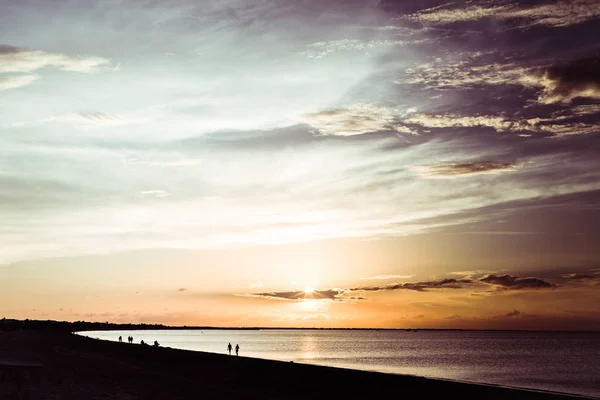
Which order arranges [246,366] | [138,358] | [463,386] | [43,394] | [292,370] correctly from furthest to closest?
[138,358], [246,366], [292,370], [463,386], [43,394]

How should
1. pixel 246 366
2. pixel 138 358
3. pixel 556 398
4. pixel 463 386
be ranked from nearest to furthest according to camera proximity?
pixel 556 398 → pixel 463 386 → pixel 246 366 → pixel 138 358

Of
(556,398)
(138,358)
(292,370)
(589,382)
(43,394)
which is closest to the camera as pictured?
(43,394)

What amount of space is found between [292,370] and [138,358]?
2640cm

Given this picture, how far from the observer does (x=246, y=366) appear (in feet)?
184

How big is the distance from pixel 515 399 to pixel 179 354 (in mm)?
47030

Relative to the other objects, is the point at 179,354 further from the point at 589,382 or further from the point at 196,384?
the point at 589,382

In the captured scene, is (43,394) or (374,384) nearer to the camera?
(43,394)

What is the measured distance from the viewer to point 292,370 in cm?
5138

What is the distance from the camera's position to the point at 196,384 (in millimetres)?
41406

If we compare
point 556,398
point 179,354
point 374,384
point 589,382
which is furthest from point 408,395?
point 589,382

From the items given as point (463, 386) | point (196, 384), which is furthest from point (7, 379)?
point (463, 386)

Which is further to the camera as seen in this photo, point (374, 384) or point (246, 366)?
point (246, 366)

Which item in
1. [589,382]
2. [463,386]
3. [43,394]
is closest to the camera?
[43,394]

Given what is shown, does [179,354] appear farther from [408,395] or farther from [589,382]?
[589,382]
